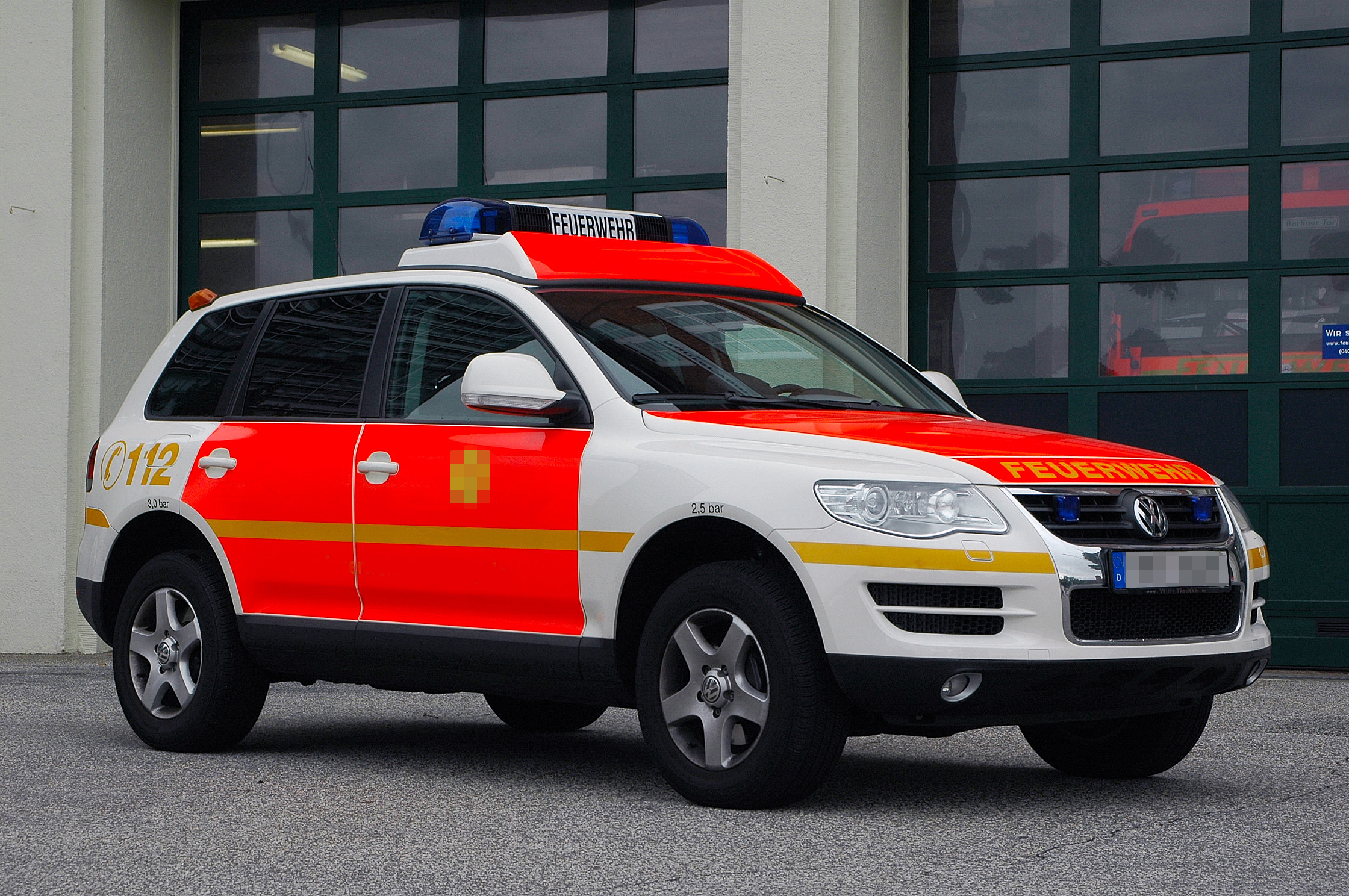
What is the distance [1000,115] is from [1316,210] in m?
2.01

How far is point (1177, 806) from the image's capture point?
17.9 ft

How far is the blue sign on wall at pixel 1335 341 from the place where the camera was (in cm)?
1057

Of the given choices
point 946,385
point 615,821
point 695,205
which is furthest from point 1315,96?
point 615,821

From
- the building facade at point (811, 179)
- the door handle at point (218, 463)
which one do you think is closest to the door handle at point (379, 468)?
the door handle at point (218, 463)

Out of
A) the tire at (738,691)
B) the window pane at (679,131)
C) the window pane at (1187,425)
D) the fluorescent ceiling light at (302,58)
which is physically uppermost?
the fluorescent ceiling light at (302,58)

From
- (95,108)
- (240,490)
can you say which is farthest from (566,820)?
(95,108)

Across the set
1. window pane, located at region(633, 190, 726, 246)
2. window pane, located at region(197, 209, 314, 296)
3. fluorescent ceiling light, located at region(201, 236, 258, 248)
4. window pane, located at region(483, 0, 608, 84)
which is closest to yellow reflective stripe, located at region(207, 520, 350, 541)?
window pane, located at region(633, 190, 726, 246)

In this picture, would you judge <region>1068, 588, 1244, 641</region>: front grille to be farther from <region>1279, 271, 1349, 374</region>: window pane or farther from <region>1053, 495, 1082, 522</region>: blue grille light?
<region>1279, 271, 1349, 374</region>: window pane

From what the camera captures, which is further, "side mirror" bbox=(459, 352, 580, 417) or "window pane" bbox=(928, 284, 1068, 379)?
"window pane" bbox=(928, 284, 1068, 379)

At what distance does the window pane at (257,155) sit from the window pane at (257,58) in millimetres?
190

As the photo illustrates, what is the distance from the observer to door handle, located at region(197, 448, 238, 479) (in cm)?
674

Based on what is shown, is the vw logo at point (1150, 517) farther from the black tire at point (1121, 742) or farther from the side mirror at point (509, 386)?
the side mirror at point (509, 386)

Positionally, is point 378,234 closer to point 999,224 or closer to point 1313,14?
point 999,224

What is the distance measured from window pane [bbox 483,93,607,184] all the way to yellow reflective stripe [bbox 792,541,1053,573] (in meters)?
7.46
